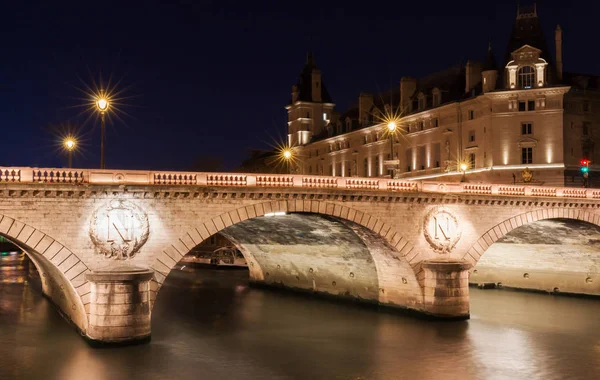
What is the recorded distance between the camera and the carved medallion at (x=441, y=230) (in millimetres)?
38094

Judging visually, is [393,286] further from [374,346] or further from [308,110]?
[308,110]

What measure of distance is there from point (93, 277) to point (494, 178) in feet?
157

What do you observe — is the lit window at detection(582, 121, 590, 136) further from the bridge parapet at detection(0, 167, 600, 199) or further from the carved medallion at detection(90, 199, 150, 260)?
the carved medallion at detection(90, 199, 150, 260)

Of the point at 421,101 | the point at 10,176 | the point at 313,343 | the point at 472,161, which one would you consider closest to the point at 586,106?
the point at 472,161

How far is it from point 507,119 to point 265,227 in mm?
33225

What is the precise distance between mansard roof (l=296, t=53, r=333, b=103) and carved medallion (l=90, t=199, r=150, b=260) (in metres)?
75.8

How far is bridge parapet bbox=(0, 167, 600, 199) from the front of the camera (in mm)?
28078

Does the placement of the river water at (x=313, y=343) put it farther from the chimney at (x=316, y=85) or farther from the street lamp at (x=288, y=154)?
the chimney at (x=316, y=85)

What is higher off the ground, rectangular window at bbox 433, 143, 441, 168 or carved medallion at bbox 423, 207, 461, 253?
rectangular window at bbox 433, 143, 441, 168

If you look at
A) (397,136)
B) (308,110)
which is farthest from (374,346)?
(308,110)

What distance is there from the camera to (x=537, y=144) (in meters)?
65.0

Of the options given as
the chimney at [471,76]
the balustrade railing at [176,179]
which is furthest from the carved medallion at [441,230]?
the chimney at [471,76]

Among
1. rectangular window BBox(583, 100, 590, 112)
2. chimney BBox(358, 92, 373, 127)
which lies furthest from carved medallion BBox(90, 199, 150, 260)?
chimney BBox(358, 92, 373, 127)

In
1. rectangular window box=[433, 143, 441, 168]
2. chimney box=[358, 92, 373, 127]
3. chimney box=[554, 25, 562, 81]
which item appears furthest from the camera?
chimney box=[358, 92, 373, 127]
